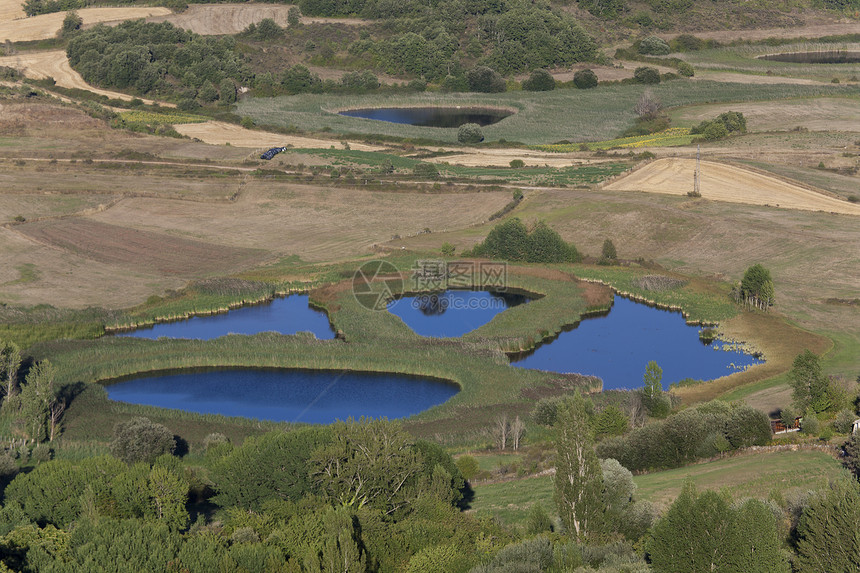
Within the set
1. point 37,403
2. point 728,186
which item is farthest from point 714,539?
point 728,186

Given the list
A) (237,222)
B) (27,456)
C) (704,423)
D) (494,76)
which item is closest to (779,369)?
(704,423)

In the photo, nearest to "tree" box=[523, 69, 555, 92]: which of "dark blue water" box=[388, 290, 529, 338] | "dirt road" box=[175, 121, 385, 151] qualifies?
"dirt road" box=[175, 121, 385, 151]

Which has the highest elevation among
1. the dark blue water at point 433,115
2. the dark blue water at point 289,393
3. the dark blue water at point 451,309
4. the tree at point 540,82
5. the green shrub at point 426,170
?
the tree at point 540,82

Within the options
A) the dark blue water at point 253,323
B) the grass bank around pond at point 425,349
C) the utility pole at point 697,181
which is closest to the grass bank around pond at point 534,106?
the utility pole at point 697,181

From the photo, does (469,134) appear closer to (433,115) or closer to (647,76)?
(433,115)

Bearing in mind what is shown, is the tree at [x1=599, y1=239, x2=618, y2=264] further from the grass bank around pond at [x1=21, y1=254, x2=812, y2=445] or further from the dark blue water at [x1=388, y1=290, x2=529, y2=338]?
the dark blue water at [x1=388, y1=290, x2=529, y2=338]

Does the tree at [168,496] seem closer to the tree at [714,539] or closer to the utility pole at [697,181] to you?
the tree at [714,539]
